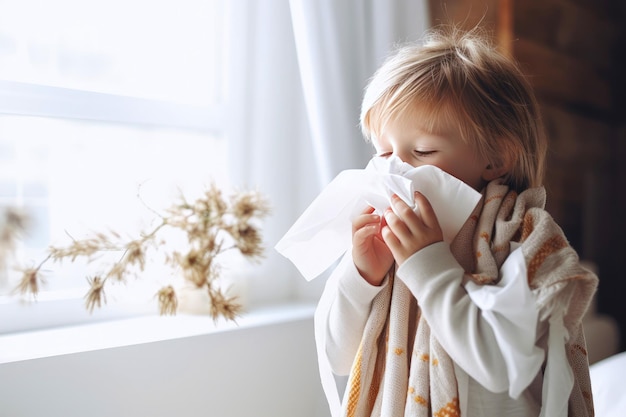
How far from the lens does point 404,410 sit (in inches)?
35.2

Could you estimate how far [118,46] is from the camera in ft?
4.65

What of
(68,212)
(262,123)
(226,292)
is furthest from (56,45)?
(226,292)

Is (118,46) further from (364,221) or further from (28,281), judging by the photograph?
(364,221)

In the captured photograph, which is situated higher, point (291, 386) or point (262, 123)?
point (262, 123)

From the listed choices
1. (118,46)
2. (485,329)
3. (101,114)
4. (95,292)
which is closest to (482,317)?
(485,329)

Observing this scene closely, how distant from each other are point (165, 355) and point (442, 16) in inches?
51.2

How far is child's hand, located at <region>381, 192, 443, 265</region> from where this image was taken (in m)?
0.86

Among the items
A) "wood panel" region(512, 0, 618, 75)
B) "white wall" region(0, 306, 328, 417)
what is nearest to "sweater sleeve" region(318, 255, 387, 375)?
"white wall" region(0, 306, 328, 417)

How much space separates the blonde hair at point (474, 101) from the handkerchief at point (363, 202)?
0.31ft

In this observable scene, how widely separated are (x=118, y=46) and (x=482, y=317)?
1.07m

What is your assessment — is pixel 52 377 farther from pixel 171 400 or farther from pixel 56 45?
pixel 56 45

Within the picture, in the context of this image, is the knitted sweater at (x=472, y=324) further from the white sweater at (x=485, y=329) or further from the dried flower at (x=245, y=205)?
the dried flower at (x=245, y=205)

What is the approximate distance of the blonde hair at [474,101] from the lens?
0.94 metres

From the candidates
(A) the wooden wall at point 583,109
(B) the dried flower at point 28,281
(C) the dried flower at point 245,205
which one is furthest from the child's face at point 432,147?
(A) the wooden wall at point 583,109
